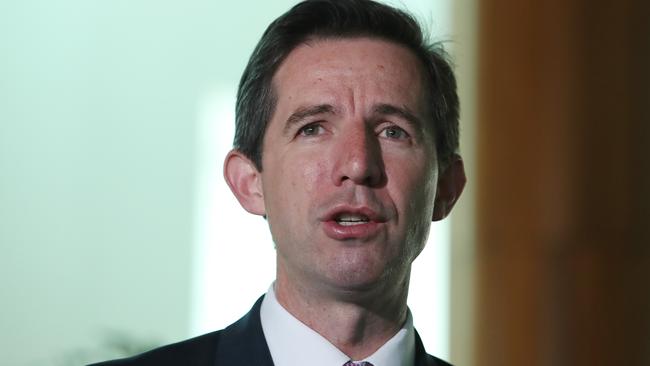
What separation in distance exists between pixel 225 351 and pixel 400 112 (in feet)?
1.64

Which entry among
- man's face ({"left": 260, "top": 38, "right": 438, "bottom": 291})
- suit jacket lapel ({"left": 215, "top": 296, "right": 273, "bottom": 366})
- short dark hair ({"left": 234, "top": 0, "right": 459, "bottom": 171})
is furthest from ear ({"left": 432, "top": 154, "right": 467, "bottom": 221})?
suit jacket lapel ({"left": 215, "top": 296, "right": 273, "bottom": 366})

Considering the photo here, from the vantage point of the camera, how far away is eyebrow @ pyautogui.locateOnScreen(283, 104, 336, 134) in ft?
5.96

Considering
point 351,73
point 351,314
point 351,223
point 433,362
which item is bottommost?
point 433,362

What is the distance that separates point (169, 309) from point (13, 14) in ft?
3.18

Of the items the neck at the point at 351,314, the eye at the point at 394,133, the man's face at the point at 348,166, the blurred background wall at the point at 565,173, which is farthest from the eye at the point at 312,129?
the blurred background wall at the point at 565,173

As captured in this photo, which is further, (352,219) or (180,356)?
(180,356)

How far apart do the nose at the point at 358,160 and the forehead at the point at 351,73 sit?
0.08 meters

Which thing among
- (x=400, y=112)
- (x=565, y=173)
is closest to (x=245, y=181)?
(x=400, y=112)

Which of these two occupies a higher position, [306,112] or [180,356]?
[306,112]

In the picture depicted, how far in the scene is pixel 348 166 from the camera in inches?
67.9

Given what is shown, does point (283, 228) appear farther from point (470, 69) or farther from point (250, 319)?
point (470, 69)

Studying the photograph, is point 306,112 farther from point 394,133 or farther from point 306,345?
point 306,345

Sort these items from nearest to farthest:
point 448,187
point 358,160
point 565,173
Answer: point 358,160 → point 448,187 → point 565,173

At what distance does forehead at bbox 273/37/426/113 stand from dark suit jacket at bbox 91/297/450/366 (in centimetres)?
39
